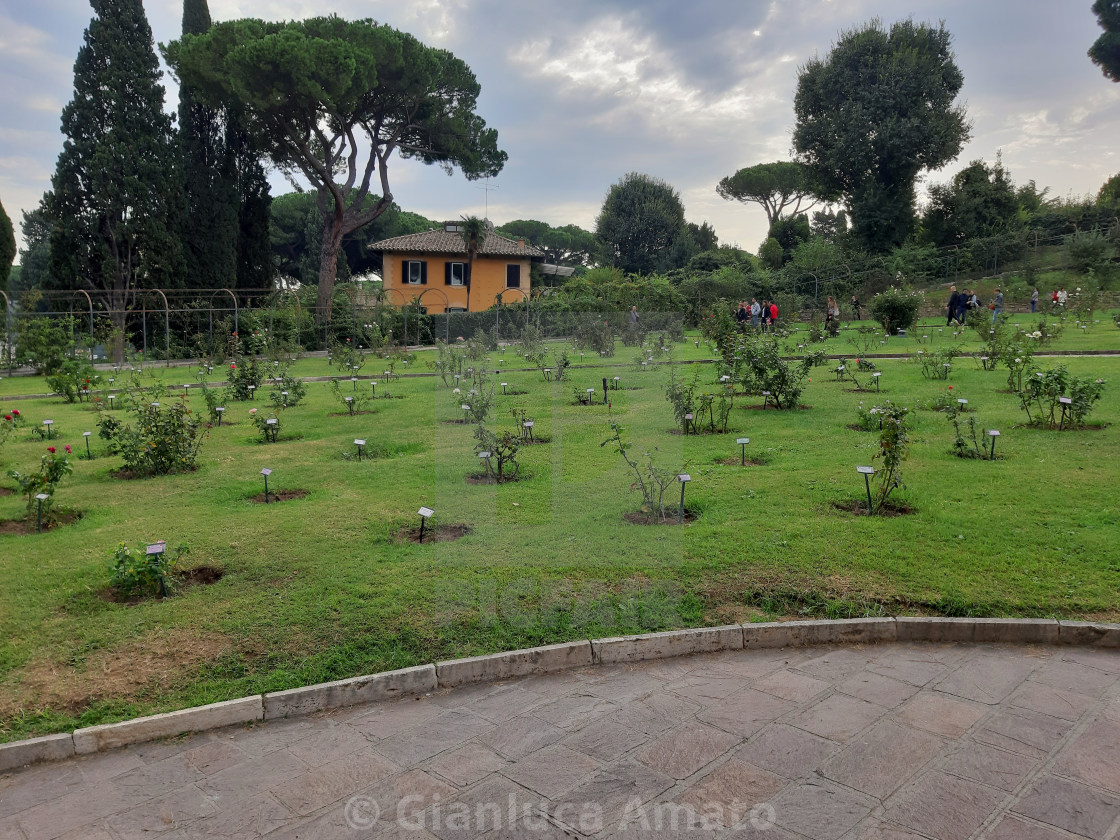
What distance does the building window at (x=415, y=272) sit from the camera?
126 feet

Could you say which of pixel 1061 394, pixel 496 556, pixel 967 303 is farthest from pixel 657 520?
pixel 967 303

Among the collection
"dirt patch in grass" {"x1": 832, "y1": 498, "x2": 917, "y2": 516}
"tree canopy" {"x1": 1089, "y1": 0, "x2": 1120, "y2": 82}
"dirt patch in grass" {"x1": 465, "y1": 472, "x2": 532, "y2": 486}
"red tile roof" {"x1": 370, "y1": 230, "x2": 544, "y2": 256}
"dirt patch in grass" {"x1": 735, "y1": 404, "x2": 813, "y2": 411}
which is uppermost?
"tree canopy" {"x1": 1089, "y1": 0, "x2": 1120, "y2": 82}

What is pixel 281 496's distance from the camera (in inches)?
261

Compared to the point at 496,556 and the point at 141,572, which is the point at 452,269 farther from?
the point at 141,572

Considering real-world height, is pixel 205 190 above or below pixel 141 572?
above

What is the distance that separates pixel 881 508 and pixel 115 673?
4.98 metres

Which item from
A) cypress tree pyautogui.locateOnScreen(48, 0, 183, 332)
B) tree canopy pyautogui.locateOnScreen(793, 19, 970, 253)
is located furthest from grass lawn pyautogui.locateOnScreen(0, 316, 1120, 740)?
tree canopy pyautogui.locateOnScreen(793, 19, 970, 253)

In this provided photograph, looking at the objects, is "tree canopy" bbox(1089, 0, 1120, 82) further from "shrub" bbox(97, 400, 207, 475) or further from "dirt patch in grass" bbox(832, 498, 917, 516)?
"shrub" bbox(97, 400, 207, 475)

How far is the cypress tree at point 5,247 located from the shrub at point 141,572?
2187cm

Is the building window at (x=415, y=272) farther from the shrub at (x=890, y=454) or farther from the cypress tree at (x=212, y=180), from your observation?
the shrub at (x=890, y=454)

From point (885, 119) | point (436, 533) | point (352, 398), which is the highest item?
point (885, 119)

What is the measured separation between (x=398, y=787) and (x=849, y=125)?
36.7m

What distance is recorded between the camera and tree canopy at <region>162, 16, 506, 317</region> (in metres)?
23.9

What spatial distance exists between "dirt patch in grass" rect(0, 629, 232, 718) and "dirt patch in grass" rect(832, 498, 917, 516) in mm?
4286
